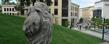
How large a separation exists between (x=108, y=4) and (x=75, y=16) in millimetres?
12179

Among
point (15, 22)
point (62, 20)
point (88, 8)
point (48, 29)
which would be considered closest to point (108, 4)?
point (62, 20)

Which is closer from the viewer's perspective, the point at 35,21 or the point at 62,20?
the point at 35,21

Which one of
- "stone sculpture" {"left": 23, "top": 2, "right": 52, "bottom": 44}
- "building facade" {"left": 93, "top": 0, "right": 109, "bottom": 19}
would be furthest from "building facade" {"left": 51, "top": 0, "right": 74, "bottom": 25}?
"stone sculpture" {"left": 23, "top": 2, "right": 52, "bottom": 44}

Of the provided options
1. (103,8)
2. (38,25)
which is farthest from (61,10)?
(38,25)

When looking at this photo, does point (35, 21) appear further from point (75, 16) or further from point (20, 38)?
point (75, 16)

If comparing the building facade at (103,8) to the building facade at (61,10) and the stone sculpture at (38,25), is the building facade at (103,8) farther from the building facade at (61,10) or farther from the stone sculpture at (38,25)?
the stone sculpture at (38,25)

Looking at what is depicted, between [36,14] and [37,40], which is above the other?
[36,14]

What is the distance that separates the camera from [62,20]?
7631 centimetres

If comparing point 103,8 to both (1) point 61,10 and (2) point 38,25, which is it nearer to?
(1) point 61,10

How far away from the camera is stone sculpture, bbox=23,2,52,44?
6035 millimetres

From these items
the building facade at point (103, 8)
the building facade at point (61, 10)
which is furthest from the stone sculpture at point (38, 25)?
the building facade at point (103, 8)

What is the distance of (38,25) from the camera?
6.08 m

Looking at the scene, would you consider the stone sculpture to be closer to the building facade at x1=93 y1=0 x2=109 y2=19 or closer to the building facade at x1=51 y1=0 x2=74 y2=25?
the building facade at x1=51 y1=0 x2=74 y2=25

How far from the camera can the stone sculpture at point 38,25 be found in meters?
6.04
